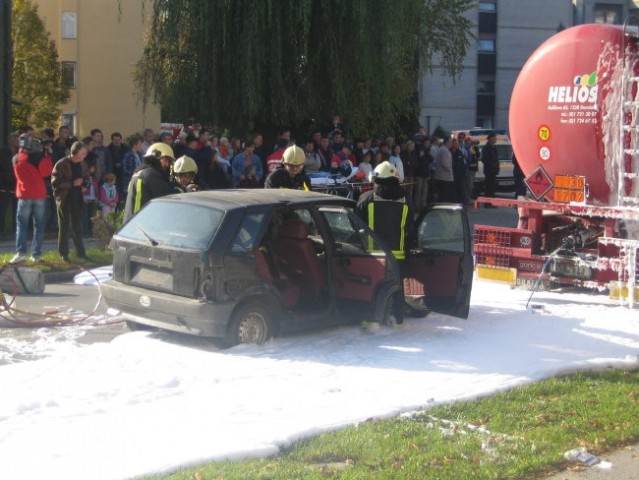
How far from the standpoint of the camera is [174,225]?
348 inches

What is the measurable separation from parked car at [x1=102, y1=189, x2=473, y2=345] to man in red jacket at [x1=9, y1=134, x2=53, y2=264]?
4.82 metres

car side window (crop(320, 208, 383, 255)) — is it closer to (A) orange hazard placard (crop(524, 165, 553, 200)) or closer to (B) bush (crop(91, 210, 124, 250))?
(A) orange hazard placard (crop(524, 165, 553, 200))

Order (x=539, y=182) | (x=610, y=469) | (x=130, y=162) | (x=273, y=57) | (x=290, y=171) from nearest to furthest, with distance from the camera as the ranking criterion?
(x=610, y=469)
(x=290, y=171)
(x=539, y=182)
(x=130, y=162)
(x=273, y=57)

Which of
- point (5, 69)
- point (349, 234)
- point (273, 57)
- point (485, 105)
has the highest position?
point (485, 105)

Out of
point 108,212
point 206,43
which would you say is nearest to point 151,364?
point 108,212

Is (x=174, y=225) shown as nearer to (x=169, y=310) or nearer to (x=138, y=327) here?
(x=169, y=310)

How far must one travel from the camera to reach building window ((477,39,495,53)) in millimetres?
58875

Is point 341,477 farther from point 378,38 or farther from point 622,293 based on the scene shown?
point 378,38

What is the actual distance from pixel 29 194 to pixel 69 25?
40.0 meters

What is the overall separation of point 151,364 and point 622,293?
562 centimetres

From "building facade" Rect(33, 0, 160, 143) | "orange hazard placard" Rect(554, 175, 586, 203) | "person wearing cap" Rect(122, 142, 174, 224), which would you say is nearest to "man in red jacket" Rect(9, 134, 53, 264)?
"person wearing cap" Rect(122, 142, 174, 224)

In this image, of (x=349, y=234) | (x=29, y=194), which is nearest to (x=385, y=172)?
(x=349, y=234)

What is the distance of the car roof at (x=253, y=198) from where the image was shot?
880 cm

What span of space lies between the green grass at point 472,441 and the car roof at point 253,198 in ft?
8.71
